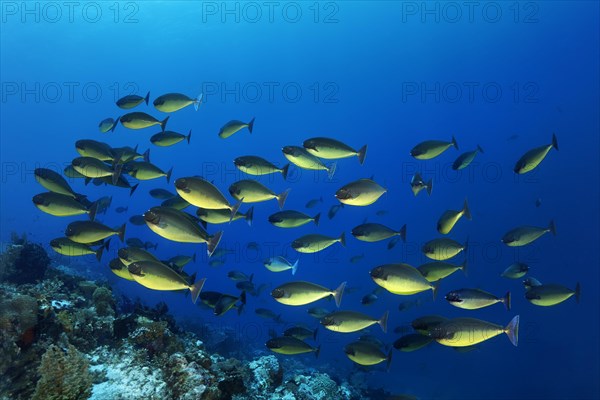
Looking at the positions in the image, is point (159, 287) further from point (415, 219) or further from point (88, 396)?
point (415, 219)

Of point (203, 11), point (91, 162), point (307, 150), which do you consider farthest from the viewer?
point (203, 11)

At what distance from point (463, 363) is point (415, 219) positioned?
1287 inches

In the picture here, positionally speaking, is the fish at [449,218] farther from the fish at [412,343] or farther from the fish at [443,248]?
the fish at [412,343]

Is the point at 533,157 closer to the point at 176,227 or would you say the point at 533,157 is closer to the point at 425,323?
the point at 425,323

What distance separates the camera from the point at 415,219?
6544 cm

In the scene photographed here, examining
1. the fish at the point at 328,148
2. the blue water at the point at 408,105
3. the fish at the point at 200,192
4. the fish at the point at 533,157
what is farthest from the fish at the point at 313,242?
the blue water at the point at 408,105

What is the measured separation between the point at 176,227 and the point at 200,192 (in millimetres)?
580

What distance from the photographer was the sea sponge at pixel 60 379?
352 cm

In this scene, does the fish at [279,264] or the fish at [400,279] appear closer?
the fish at [400,279]

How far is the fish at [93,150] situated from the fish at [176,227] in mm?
2651

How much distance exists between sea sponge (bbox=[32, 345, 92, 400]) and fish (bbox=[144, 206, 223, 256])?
1.48m

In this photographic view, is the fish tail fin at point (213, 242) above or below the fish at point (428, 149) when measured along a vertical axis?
below

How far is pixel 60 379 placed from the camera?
362 cm

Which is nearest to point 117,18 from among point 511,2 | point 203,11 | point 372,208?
point 203,11
